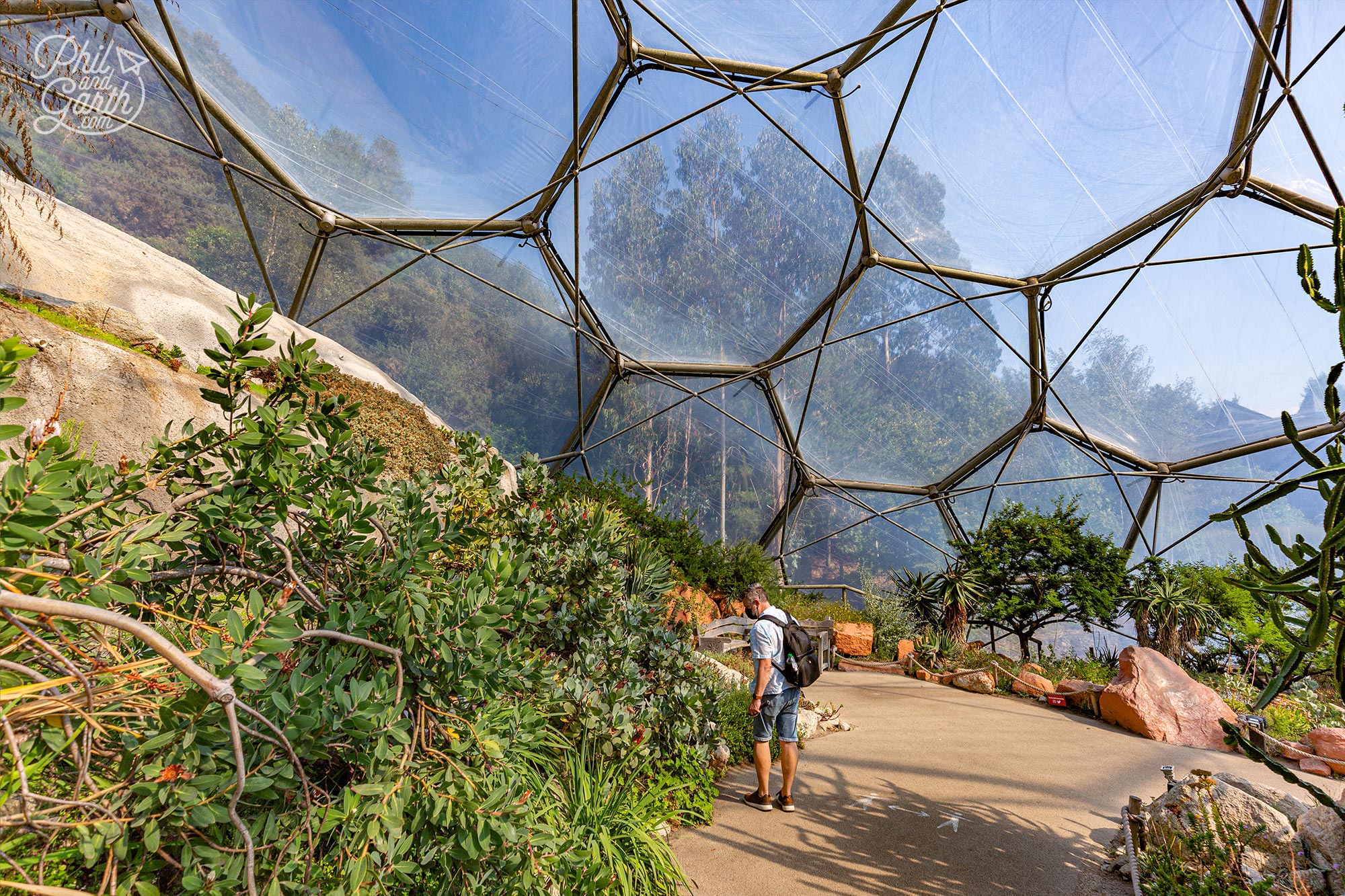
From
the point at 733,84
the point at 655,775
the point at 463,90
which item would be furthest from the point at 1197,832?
the point at 463,90

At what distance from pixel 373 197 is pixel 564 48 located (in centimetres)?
449

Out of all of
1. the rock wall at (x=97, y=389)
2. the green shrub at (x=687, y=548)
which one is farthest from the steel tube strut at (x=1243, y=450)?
the rock wall at (x=97, y=389)

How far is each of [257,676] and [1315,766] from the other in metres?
10.4

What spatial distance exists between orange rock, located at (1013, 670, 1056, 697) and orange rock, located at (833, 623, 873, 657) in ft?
10.4

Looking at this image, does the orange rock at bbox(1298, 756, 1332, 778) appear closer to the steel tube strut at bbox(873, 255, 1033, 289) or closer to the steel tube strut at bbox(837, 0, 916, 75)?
the steel tube strut at bbox(873, 255, 1033, 289)

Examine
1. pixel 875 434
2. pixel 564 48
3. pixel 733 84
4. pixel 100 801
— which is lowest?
pixel 100 801

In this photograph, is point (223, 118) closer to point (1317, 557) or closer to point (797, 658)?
point (797, 658)

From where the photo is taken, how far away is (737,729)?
6.26m

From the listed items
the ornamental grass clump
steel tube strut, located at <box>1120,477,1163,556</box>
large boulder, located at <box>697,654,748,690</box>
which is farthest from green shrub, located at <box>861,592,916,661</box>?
the ornamental grass clump

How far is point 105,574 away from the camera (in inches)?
43.3

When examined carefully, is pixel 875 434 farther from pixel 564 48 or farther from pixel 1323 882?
pixel 1323 882

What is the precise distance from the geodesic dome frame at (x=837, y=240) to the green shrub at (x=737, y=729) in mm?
6984

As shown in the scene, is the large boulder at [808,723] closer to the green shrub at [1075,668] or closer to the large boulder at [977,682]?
the large boulder at [977,682]

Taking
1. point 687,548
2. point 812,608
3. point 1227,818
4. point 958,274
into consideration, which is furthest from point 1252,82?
point 812,608
